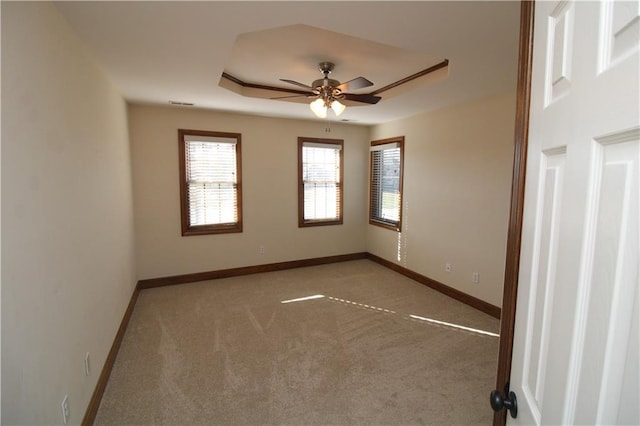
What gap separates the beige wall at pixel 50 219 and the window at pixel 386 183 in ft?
12.5

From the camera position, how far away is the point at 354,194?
5.57m

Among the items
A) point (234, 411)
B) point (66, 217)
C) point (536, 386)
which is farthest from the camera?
point (234, 411)

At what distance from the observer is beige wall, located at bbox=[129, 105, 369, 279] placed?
13.5 ft

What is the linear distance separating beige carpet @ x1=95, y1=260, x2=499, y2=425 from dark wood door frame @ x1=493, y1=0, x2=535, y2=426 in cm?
142

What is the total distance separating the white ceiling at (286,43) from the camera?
5.40 ft

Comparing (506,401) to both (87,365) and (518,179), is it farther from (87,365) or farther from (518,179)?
(87,365)

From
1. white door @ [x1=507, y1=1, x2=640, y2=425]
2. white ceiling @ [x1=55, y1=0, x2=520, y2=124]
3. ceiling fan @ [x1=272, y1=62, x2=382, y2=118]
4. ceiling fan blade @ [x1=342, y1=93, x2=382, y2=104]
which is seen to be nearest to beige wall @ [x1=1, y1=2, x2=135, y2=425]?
white ceiling @ [x1=55, y1=0, x2=520, y2=124]

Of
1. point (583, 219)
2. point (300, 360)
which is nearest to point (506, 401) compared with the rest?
point (583, 219)

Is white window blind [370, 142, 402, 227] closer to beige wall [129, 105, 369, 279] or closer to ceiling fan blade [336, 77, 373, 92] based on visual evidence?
beige wall [129, 105, 369, 279]

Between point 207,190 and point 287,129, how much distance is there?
153 centimetres

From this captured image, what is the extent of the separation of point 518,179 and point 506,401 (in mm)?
619

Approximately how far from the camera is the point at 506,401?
0.88 metres

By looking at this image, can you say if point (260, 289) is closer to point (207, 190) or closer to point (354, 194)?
point (207, 190)

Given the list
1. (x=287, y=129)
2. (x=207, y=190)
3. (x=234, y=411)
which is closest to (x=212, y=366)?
(x=234, y=411)
